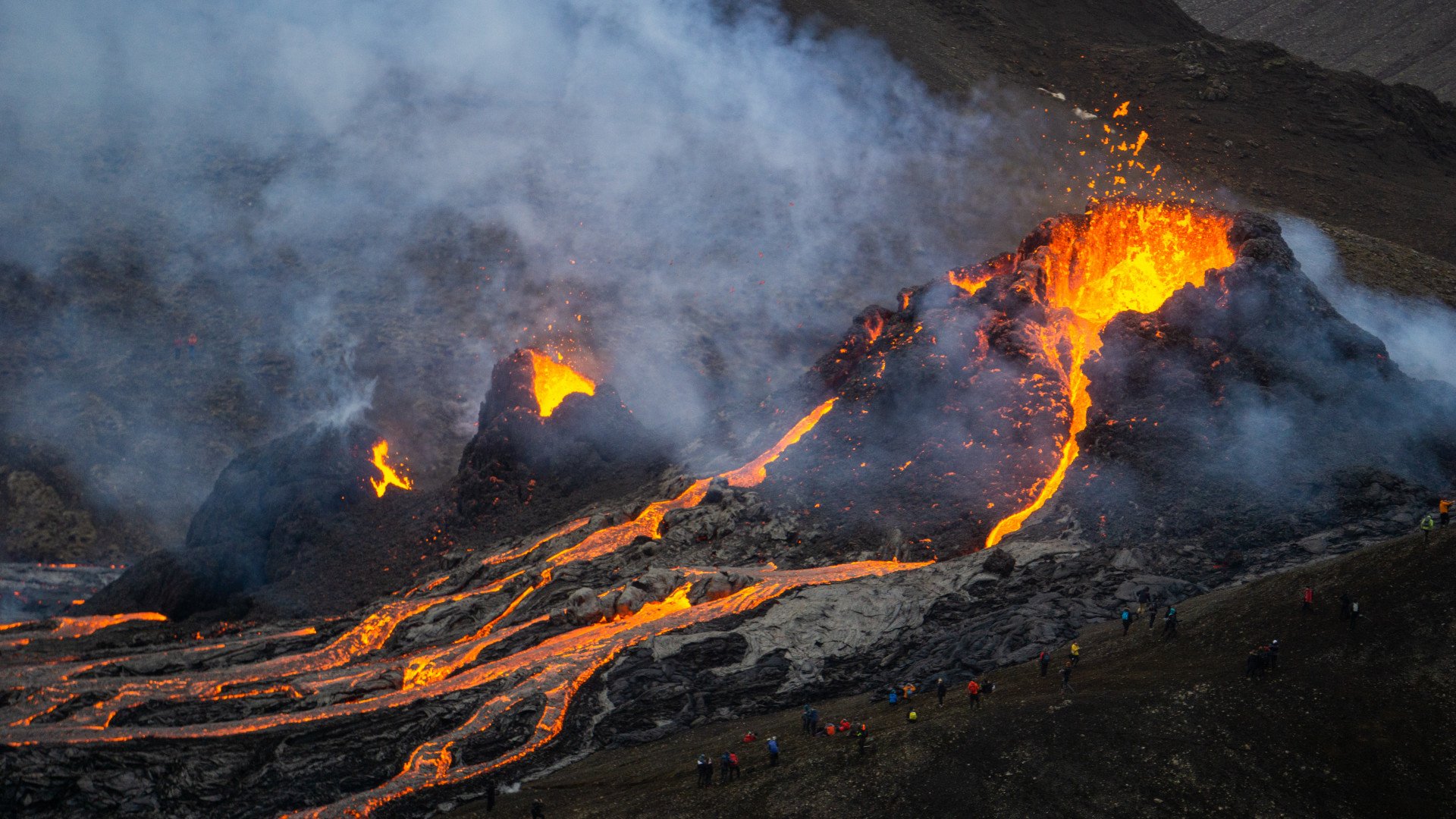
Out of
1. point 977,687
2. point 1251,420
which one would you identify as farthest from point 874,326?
point 977,687

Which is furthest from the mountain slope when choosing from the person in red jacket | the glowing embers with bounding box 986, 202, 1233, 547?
the person in red jacket

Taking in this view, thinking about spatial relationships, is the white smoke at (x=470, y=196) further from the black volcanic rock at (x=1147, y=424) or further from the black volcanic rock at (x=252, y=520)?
the black volcanic rock at (x=1147, y=424)

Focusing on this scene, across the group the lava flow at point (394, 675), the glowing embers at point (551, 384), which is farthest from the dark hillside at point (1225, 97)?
the lava flow at point (394, 675)

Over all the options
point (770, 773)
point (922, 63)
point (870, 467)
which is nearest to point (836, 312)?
point (922, 63)

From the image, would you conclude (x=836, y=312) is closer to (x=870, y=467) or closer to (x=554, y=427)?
(x=554, y=427)

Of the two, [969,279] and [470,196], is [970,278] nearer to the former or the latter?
[969,279]

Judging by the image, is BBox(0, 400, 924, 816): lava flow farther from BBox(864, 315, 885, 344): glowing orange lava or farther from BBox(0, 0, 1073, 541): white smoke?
BBox(0, 0, 1073, 541): white smoke

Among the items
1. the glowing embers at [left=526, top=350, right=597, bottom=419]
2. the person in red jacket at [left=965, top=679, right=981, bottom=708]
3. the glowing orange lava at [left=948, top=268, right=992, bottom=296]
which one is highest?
the glowing embers at [left=526, top=350, right=597, bottom=419]
